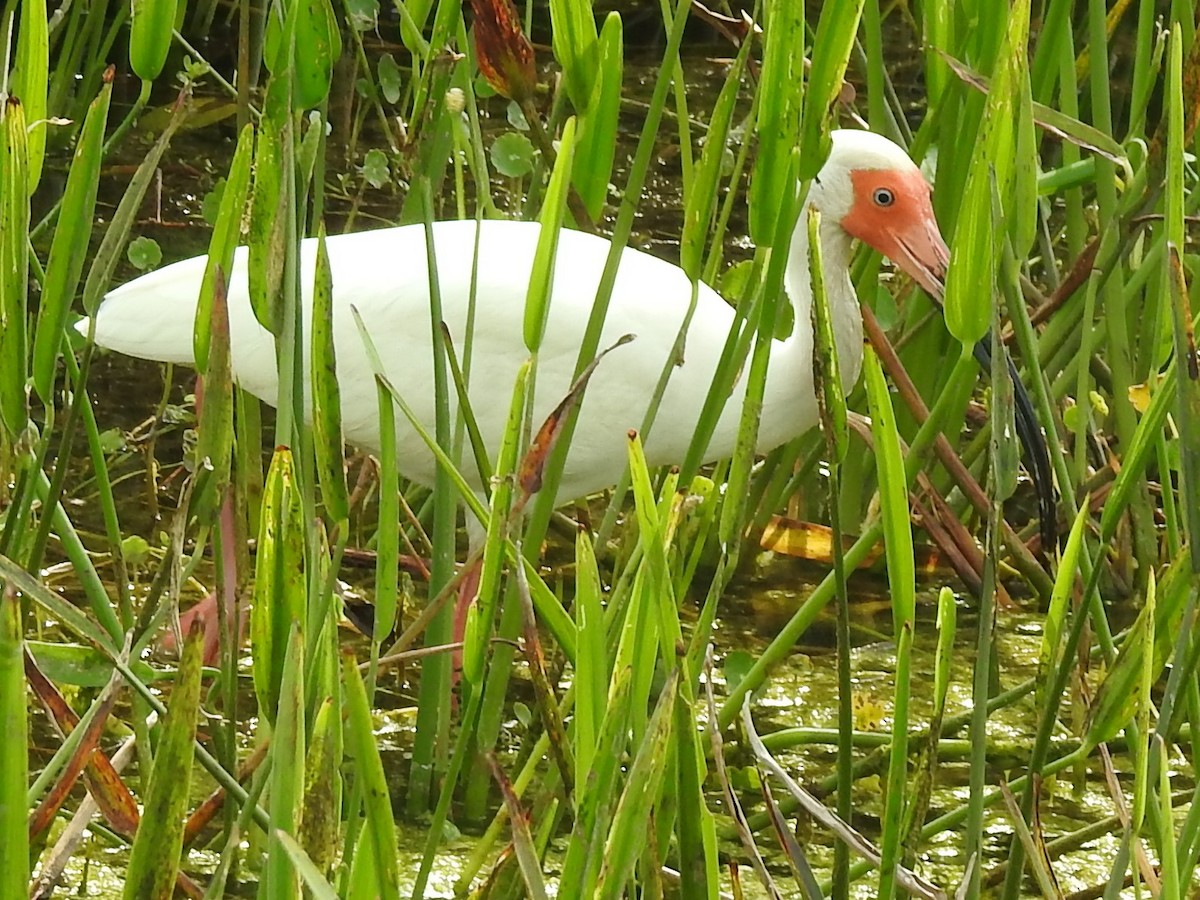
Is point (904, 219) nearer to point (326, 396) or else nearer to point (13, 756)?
point (326, 396)

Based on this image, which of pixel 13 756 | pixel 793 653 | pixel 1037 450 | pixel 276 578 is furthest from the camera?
pixel 793 653

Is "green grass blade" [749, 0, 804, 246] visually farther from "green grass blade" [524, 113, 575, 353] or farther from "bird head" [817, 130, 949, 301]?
"bird head" [817, 130, 949, 301]

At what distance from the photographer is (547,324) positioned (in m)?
2.11

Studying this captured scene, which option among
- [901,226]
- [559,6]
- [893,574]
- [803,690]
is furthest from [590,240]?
[893,574]

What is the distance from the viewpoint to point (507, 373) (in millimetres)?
2098

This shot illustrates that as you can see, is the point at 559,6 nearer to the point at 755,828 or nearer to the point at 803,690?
the point at 755,828

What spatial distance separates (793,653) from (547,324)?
21.1 inches

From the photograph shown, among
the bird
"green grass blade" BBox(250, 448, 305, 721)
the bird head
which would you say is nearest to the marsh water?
the bird

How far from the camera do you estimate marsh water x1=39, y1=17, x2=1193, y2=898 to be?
70.6 inches

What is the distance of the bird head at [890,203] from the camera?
213 cm

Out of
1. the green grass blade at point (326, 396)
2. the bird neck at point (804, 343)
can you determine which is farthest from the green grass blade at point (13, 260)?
the bird neck at point (804, 343)

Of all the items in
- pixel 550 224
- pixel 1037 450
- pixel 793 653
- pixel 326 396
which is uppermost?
pixel 550 224

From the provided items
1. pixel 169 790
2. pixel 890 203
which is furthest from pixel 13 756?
pixel 890 203

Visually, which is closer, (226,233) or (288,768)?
(288,768)
